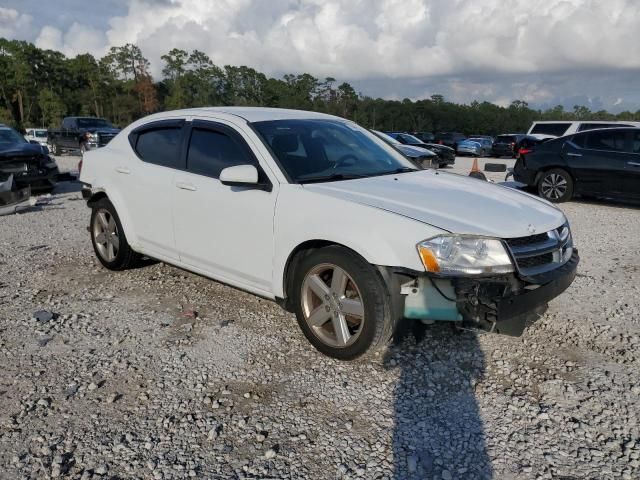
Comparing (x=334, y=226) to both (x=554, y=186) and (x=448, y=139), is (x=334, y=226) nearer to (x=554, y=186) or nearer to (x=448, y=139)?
(x=554, y=186)

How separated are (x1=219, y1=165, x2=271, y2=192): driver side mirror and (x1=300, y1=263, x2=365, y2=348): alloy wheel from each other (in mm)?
758

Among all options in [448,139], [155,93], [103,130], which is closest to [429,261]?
[103,130]

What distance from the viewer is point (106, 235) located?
18.0 ft

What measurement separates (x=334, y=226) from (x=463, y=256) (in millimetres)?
829

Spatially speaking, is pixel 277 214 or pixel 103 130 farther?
pixel 103 130

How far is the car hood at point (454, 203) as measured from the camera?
321cm

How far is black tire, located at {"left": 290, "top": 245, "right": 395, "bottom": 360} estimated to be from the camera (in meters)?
3.25

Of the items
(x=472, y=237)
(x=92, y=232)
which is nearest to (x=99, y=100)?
(x=92, y=232)

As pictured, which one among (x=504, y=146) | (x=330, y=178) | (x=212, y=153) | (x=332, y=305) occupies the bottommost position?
(x=332, y=305)

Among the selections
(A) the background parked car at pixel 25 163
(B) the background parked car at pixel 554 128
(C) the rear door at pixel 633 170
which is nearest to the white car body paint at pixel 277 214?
(A) the background parked car at pixel 25 163

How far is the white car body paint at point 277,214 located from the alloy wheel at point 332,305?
0.75 ft

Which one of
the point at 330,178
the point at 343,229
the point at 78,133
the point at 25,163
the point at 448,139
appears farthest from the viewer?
the point at 448,139

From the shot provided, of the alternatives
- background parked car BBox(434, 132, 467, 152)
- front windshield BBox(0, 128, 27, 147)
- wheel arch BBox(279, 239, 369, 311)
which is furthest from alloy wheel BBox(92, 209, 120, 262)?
background parked car BBox(434, 132, 467, 152)

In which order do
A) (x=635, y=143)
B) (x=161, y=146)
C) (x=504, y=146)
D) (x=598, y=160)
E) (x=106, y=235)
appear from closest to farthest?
1. (x=161, y=146)
2. (x=106, y=235)
3. (x=635, y=143)
4. (x=598, y=160)
5. (x=504, y=146)
